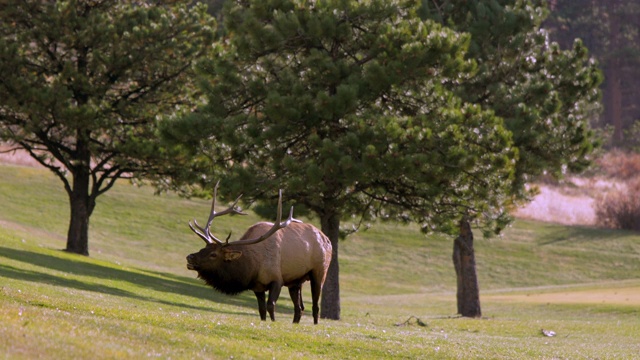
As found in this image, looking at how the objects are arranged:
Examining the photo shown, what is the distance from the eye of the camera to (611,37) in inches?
3674

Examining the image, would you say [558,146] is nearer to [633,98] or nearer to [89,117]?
[89,117]

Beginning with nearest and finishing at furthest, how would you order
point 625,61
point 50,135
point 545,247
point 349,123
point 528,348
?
point 528,348
point 349,123
point 50,135
point 545,247
point 625,61

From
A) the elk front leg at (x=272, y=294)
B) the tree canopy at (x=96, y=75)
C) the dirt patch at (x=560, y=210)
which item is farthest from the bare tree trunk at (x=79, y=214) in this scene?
the dirt patch at (x=560, y=210)

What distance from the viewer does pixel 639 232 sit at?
2606 inches

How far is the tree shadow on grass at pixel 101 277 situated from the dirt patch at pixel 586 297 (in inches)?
488

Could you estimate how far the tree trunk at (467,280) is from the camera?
3597cm

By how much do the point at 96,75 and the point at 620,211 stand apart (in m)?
40.7

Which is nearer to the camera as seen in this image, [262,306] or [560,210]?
[262,306]

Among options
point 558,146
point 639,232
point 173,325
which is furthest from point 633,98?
point 173,325

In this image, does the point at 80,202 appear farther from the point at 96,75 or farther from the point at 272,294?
the point at 272,294

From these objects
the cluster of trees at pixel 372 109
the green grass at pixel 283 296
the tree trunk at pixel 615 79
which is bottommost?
the green grass at pixel 283 296

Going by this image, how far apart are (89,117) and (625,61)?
6488cm

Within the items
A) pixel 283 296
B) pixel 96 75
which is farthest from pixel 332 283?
pixel 283 296

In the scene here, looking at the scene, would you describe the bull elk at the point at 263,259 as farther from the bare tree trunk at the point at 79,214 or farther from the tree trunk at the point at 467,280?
the bare tree trunk at the point at 79,214
